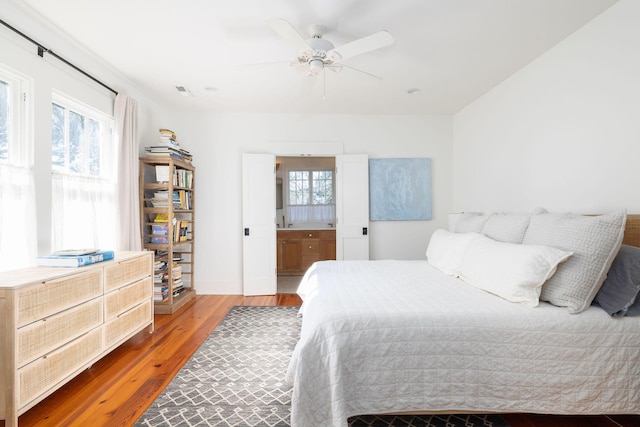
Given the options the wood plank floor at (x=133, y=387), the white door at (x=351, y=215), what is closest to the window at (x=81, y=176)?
the wood plank floor at (x=133, y=387)

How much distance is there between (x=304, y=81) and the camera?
2.99 m

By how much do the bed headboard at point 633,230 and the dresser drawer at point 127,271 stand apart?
357cm

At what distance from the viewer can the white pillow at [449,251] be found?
232 cm

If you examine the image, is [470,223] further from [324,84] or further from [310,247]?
[310,247]

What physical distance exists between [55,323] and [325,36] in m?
2.67

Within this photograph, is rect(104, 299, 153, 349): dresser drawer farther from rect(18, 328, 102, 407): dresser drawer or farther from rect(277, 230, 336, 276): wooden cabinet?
rect(277, 230, 336, 276): wooden cabinet

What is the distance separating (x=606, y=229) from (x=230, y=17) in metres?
2.67

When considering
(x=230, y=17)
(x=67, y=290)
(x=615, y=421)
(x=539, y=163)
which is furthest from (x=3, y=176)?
(x=539, y=163)

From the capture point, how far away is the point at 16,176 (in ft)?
6.38

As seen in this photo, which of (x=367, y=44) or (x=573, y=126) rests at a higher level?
(x=367, y=44)

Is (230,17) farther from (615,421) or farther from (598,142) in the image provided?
(615,421)

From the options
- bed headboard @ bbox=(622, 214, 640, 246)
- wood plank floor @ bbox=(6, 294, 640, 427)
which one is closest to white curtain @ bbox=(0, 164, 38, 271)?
wood plank floor @ bbox=(6, 294, 640, 427)

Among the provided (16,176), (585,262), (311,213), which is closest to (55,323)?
(16,176)

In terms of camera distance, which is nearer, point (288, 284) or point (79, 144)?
point (79, 144)
